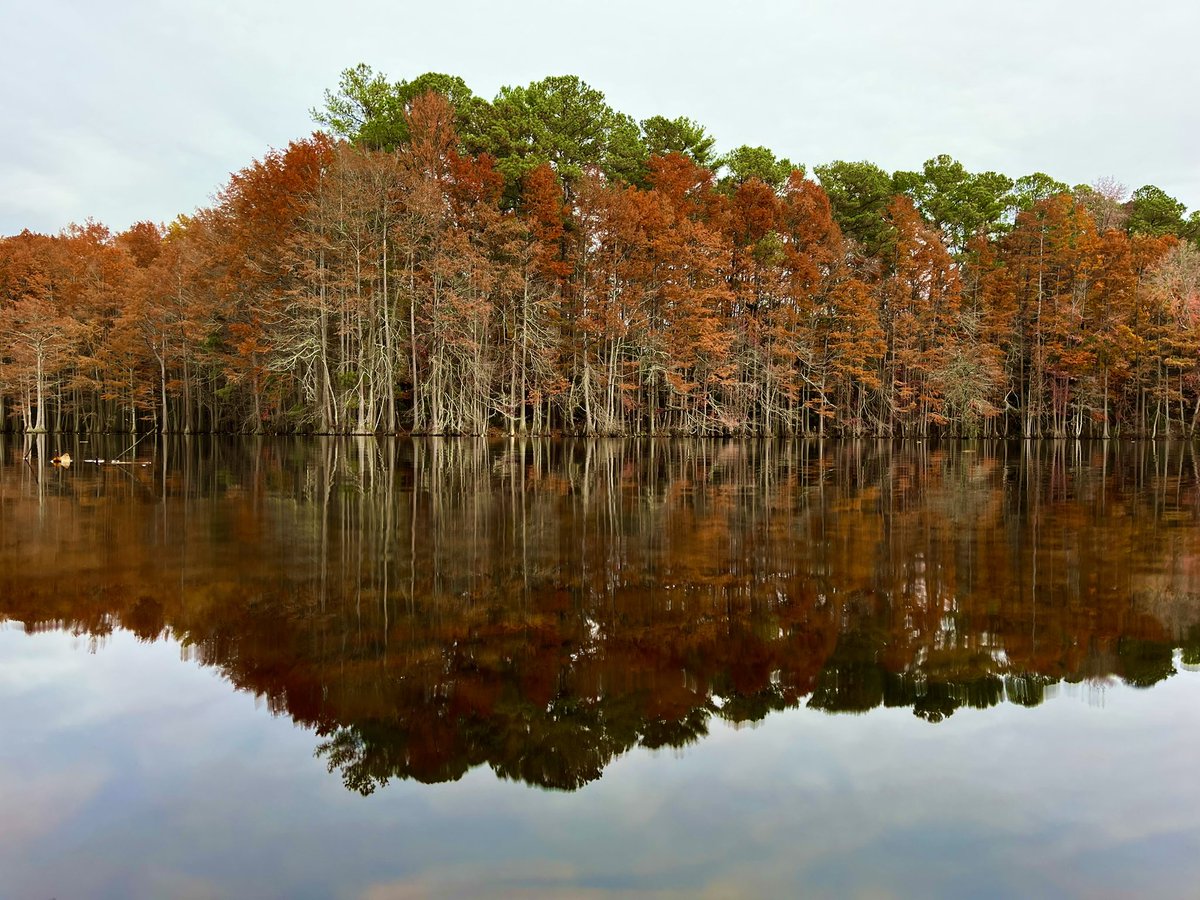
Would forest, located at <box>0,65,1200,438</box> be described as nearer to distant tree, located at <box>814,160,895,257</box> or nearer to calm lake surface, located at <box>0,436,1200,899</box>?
distant tree, located at <box>814,160,895,257</box>

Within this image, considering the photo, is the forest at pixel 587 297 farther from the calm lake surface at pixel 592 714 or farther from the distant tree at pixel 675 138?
the calm lake surface at pixel 592 714

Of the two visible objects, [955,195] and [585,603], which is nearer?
[585,603]

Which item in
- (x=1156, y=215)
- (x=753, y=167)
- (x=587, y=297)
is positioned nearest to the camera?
(x=587, y=297)

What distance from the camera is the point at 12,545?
803 cm

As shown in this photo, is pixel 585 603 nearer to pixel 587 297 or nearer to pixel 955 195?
pixel 587 297

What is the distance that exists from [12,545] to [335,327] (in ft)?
94.8

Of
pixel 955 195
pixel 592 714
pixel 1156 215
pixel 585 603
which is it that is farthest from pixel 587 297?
pixel 1156 215

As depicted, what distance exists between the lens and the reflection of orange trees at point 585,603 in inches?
156

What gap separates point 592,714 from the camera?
3.88 m

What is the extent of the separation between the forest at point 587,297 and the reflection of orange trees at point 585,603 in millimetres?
23568

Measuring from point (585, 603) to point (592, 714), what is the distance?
79.5 inches

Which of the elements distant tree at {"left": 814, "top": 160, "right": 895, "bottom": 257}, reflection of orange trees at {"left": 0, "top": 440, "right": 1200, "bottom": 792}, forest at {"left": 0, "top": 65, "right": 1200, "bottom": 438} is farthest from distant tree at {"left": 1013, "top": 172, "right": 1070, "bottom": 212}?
reflection of orange trees at {"left": 0, "top": 440, "right": 1200, "bottom": 792}

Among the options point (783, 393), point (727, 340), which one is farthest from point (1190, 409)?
point (727, 340)

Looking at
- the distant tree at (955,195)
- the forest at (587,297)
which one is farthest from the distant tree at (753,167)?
the distant tree at (955,195)
